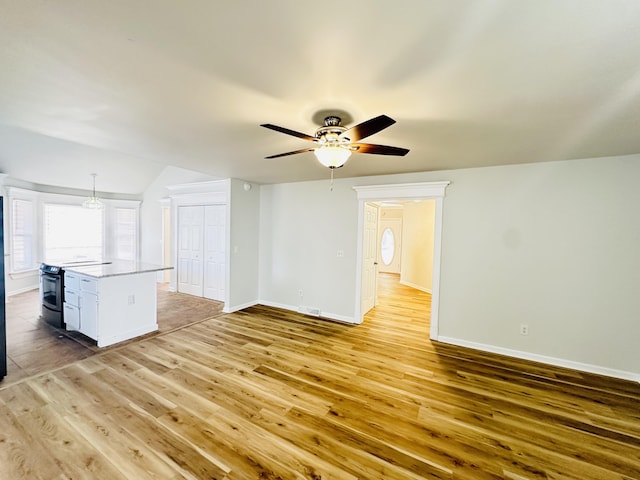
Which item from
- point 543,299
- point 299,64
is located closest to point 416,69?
point 299,64

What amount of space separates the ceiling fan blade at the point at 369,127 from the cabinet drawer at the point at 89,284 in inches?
145

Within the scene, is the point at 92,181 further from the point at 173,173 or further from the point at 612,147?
the point at 612,147

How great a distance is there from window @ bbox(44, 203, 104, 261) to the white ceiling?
5203mm

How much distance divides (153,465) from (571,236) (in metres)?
4.73

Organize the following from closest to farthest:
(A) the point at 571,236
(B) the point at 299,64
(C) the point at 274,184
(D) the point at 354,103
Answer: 1. (B) the point at 299,64
2. (D) the point at 354,103
3. (A) the point at 571,236
4. (C) the point at 274,184

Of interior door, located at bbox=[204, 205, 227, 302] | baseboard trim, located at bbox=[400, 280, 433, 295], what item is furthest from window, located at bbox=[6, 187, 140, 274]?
baseboard trim, located at bbox=[400, 280, 433, 295]

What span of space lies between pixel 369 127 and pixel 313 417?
7.76ft

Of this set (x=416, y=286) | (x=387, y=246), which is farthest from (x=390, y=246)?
(x=416, y=286)

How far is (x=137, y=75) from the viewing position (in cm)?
162

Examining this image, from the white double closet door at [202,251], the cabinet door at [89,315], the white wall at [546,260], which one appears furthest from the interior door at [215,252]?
the white wall at [546,260]

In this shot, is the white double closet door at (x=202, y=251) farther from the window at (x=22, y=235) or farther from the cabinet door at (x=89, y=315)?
the window at (x=22, y=235)

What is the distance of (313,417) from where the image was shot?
2.21m

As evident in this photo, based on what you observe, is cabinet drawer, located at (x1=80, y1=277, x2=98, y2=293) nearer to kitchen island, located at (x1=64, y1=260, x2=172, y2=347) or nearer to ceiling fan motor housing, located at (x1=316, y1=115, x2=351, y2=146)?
kitchen island, located at (x1=64, y1=260, x2=172, y2=347)

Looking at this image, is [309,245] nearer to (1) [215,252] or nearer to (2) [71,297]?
(1) [215,252]
